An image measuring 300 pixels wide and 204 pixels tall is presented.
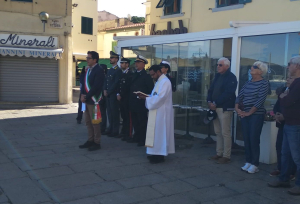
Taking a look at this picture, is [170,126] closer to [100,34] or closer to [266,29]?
[266,29]

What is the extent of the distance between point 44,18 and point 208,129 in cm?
1042

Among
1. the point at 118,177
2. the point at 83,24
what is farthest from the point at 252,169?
the point at 83,24

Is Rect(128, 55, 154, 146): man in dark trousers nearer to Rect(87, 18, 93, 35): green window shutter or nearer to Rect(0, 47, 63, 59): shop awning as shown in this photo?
Rect(0, 47, 63, 59): shop awning

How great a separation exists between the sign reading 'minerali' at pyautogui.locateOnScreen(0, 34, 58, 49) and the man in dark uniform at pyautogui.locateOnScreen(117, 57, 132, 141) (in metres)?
8.64

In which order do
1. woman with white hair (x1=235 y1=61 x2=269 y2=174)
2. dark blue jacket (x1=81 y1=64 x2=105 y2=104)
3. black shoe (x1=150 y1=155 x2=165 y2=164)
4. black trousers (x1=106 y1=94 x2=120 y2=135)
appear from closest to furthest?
1. woman with white hair (x1=235 y1=61 x2=269 y2=174)
2. black shoe (x1=150 y1=155 x2=165 y2=164)
3. dark blue jacket (x1=81 y1=64 x2=105 y2=104)
4. black trousers (x1=106 y1=94 x2=120 y2=135)

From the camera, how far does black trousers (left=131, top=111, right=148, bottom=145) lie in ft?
23.1

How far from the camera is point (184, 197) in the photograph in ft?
14.4

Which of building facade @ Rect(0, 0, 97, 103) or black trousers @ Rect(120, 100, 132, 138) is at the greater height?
building facade @ Rect(0, 0, 97, 103)

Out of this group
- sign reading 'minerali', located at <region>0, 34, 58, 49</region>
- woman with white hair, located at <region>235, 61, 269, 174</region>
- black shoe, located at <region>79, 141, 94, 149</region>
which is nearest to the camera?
woman with white hair, located at <region>235, 61, 269, 174</region>

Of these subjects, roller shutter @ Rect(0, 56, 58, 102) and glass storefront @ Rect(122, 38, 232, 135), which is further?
roller shutter @ Rect(0, 56, 58, 102)

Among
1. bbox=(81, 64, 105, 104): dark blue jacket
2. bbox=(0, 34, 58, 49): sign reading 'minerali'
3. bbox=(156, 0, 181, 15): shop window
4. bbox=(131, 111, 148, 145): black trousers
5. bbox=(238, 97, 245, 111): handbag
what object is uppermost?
bbox=(156, 0, 181, 15): shop window

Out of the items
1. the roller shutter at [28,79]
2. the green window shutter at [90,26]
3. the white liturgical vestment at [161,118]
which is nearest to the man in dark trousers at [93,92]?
the white liturgical vestment at [161,118]

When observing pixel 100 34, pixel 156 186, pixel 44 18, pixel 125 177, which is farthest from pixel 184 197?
pixel 100 34

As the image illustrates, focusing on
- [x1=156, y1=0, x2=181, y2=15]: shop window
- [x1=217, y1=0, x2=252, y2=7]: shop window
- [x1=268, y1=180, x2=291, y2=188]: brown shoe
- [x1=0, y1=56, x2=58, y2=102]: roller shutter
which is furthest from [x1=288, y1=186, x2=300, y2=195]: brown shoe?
[x1=0, y1=56, x2=58, y2=102]: roller shutter
